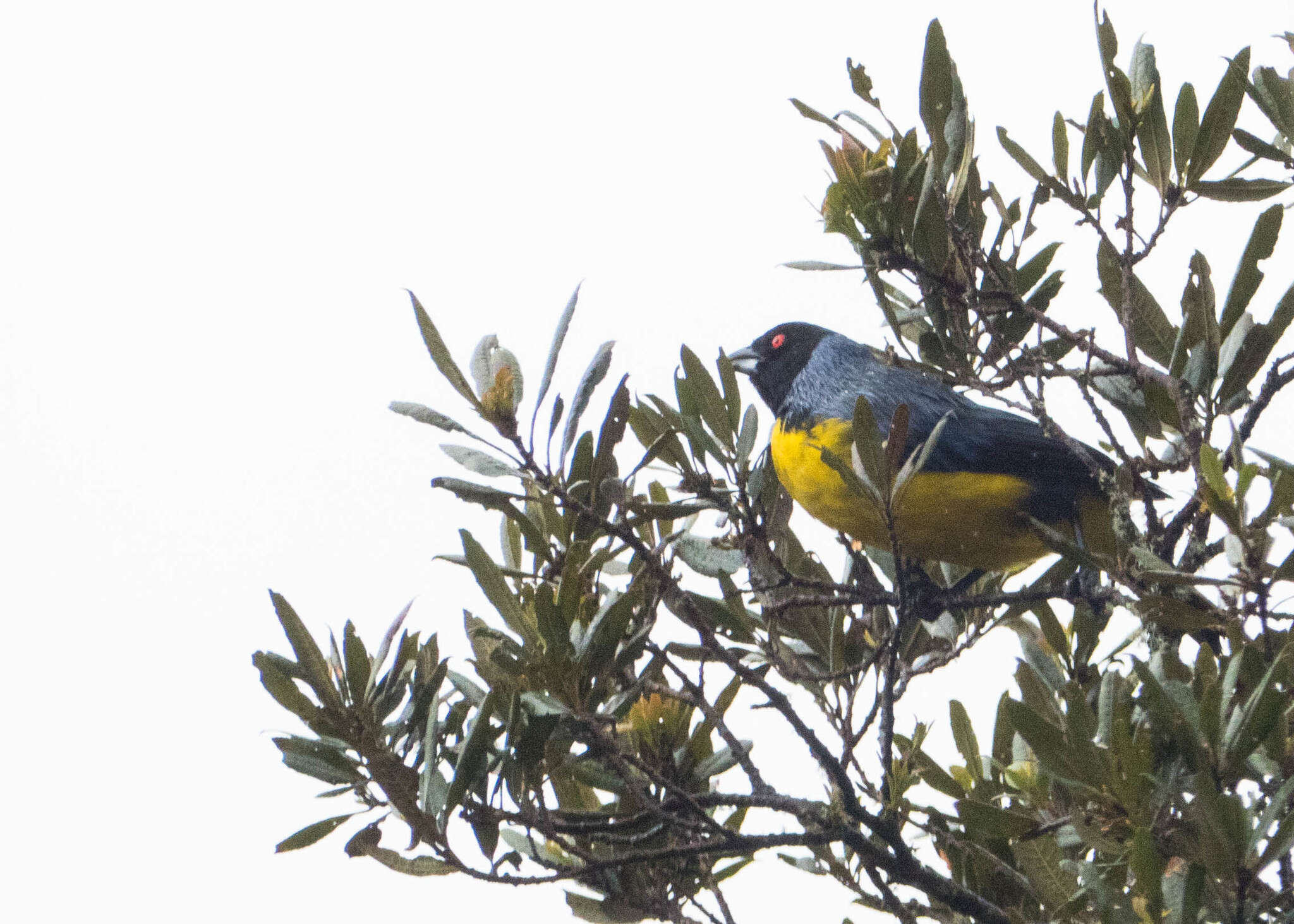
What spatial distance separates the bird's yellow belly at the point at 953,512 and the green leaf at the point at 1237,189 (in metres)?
1.43

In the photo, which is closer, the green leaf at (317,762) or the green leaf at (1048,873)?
the green leaf at (1048,873)

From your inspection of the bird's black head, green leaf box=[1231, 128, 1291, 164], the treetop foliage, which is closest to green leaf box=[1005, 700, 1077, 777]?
the treetop foliage

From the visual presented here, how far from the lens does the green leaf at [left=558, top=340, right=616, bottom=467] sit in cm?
276

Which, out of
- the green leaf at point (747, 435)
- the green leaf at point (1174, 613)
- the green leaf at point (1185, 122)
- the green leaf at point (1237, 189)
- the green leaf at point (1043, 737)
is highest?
the green leaf at point (1185, 122)

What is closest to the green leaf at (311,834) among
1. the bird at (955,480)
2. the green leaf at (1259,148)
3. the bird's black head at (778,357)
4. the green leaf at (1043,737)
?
the green leaf at (1043,737)

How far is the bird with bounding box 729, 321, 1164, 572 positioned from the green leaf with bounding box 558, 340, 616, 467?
133 cm

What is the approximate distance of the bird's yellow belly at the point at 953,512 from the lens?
434 cm

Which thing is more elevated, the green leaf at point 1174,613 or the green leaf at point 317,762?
the green leaf at point 317,762

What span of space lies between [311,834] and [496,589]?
0.61 m

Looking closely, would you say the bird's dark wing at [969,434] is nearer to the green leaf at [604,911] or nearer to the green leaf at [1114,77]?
the green leaf at [1114,77]

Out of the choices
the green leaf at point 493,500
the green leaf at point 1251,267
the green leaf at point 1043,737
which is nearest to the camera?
the green leaf at point 1043,737

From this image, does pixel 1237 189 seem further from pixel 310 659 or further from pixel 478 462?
pixel 310 659

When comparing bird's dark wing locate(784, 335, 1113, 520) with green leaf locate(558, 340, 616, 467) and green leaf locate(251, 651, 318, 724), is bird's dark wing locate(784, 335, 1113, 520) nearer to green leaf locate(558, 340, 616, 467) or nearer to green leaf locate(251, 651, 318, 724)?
green leaf locate(558, 340, 616, 467)

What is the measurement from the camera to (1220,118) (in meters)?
2.97
